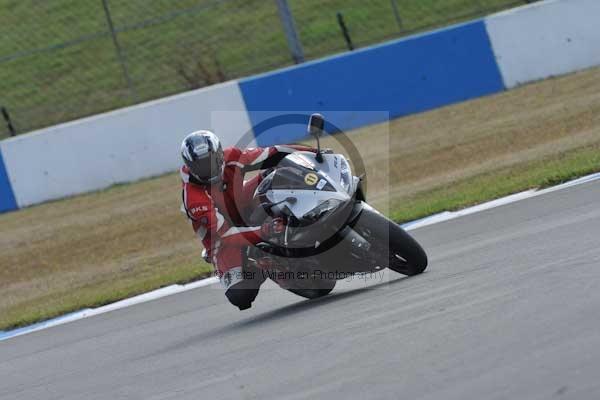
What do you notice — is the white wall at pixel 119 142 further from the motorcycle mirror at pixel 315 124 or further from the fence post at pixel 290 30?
the motorcycle mirror at pixel 315 124

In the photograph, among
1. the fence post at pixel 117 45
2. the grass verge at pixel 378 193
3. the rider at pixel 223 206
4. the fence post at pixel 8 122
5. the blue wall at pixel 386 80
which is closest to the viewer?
the rider at pixel 223 206

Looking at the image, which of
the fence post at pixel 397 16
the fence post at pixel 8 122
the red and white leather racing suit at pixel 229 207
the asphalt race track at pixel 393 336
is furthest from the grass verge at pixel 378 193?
the red and white leather racing suit at pixel 229 207

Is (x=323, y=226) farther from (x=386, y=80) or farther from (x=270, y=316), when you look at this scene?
(x=386, y=80)

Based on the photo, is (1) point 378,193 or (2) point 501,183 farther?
(1) point 378,193

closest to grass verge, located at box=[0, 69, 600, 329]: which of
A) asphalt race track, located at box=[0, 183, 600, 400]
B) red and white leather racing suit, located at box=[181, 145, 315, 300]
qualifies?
asphalt race track, located at box=[0, 183, 600, 400]

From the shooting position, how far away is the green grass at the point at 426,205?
1115 cm

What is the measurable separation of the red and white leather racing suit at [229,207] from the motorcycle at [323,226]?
125 mm

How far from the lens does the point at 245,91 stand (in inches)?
707

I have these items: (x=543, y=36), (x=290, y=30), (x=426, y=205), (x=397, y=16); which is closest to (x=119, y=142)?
(x=290, y=30)

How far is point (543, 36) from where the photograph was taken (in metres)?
18.3

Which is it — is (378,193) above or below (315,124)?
below

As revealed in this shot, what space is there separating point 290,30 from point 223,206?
10.4m

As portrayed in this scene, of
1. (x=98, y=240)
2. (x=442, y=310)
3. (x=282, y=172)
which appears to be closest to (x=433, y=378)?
(x=442, y=310)

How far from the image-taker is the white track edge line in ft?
34.3
